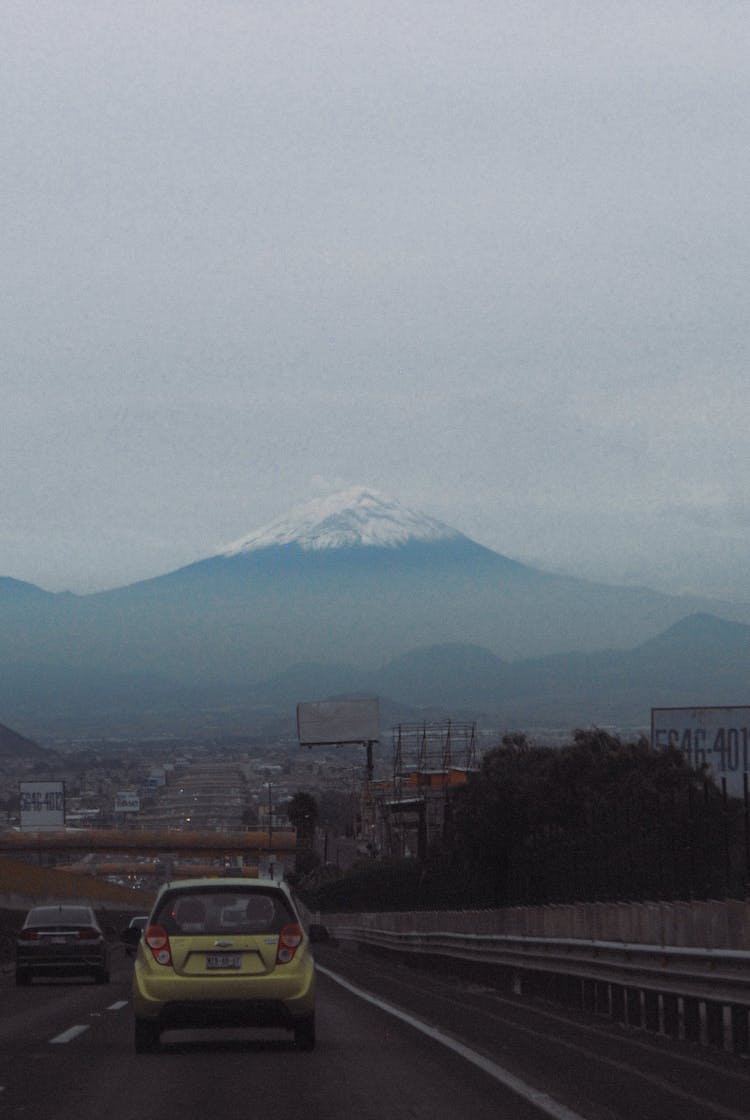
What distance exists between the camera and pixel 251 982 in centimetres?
1648

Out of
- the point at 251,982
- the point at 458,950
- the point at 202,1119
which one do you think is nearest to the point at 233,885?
the point at 251,982

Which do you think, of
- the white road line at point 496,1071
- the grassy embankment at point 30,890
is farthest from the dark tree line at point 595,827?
the grassy embankment at point 30,890

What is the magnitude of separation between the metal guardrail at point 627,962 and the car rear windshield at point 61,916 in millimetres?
6996

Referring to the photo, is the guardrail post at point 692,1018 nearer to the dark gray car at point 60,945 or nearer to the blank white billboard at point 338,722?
the dark gray car at point 60,945

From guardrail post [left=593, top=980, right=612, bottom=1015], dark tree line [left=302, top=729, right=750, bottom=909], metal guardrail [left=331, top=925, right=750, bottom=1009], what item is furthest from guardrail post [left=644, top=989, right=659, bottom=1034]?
guardrail post [left=593, top=980, right=612, bottom=1015]

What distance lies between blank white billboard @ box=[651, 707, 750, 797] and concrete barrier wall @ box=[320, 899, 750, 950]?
66.2 m

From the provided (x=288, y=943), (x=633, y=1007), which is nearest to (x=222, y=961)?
(x=288, y=943)

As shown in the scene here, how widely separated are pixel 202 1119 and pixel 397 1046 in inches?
234

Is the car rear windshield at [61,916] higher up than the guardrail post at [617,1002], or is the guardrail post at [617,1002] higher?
the car rear windshield at [61,916]

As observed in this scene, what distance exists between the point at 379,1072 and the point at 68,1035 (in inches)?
219

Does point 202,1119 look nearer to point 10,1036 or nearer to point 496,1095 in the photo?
point 496,1095

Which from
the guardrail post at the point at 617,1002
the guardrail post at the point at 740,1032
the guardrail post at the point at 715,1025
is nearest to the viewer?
the guardrail post at the point at 740,1032

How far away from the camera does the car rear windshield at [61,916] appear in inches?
1310

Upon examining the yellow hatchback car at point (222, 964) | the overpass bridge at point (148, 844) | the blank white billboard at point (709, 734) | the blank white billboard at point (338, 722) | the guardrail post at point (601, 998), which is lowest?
the overpass bridge at point (148, 844)
